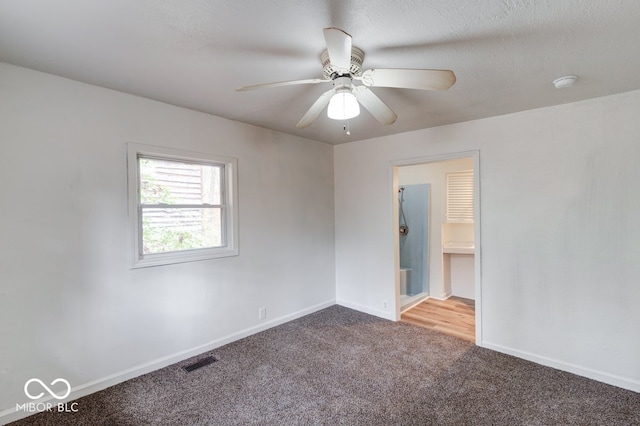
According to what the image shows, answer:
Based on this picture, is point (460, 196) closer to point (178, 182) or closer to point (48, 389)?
point (178, 182)

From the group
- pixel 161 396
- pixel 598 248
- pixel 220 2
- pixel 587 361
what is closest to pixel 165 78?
pixel 220 2

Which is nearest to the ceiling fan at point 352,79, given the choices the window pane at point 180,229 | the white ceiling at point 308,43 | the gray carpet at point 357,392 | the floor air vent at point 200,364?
the white ceiling at point 308,43

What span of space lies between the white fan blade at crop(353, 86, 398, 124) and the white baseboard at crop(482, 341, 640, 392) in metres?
2.62

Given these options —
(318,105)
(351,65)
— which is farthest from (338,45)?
(318,105)

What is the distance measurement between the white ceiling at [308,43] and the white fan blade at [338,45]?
0.23m

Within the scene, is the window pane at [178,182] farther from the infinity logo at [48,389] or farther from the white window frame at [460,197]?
the white window frame at [460,197]

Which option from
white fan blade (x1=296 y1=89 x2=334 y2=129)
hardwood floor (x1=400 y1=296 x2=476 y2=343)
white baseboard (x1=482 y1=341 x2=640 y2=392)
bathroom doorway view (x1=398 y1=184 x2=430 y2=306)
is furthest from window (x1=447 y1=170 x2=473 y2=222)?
white fan blade (x1=296 y1=89 x2=334 y2=129)

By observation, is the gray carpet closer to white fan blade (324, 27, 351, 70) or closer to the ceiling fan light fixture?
the ceiling fan light fixture

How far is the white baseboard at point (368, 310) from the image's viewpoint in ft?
12.8

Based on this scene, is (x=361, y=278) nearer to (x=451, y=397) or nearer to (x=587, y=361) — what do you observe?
(x=451, y=397)

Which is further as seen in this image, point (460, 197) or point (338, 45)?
point (460, 197)

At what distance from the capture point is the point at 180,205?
2.89 metres

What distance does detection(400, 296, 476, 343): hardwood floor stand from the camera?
140 inches
